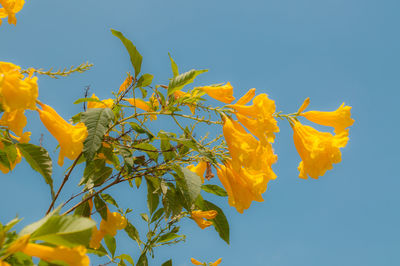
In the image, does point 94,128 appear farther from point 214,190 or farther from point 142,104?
point 214,190

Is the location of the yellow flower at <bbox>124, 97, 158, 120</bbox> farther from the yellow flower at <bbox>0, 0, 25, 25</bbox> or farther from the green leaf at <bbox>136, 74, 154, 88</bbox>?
the yellow flower at <bbox>0, 0, 25, 25</bbox>

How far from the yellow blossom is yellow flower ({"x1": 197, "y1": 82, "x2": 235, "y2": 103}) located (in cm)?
86

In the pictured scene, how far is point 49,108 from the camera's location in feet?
5.44

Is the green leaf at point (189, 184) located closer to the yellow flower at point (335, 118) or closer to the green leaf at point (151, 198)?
the green leaf at point (151, 198)

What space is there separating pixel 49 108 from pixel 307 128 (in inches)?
48.9

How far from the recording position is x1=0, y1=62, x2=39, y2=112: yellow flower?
1379mm

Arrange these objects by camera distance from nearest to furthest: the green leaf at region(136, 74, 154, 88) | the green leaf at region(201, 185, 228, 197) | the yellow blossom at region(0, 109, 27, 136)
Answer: the yellow blossom at region(0, 109, 27, 136)
the green leaf at region(136, 74, 154, 88)
the green leaf at region(201, 185, 228, 197)

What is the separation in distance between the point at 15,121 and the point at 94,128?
0.39 m

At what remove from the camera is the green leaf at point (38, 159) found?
161 centimetres

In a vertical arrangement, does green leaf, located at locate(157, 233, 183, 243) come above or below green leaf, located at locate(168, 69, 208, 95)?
below

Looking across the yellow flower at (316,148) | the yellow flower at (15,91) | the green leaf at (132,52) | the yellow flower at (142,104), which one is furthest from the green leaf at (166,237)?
the yellow flower at (15,91)

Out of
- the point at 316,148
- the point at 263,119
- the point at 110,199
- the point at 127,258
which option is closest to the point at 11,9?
the point at 110,199

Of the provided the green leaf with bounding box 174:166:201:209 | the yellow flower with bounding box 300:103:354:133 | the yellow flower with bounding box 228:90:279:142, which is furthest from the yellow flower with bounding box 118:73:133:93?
the yellow flower with bounding box 300:103:354:133

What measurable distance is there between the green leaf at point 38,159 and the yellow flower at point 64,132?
0.18ft
